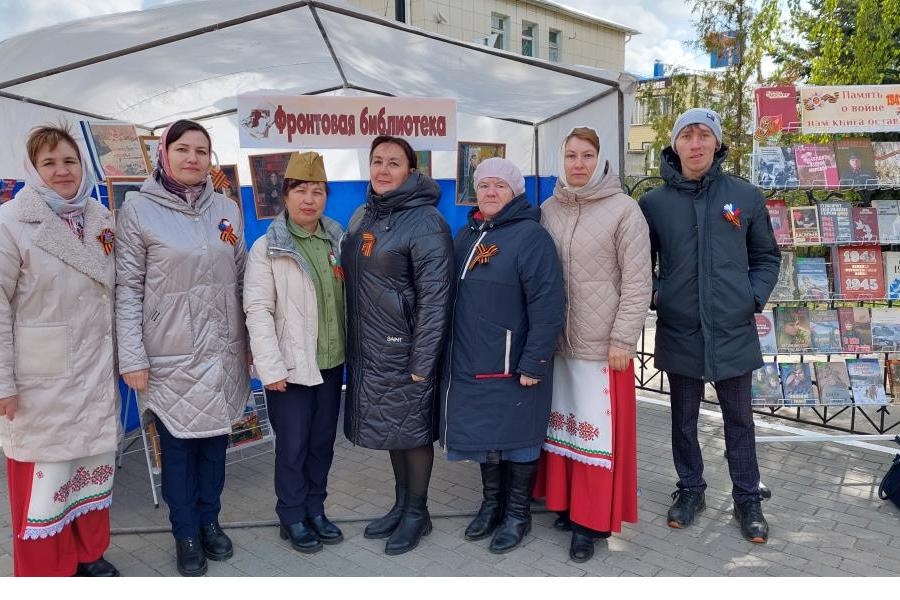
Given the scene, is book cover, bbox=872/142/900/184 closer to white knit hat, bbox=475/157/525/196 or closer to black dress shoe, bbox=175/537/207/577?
white knit hat, bbox=475/157/525/196

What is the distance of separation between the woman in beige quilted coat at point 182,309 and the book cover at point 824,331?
3.53 metres

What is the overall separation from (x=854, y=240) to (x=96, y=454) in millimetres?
4390

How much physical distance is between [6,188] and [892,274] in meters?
5.58

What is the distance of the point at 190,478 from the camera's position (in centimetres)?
295

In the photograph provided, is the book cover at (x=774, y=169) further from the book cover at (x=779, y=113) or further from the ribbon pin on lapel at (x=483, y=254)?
the ribbon pin on lapel at (x=483, y=254)

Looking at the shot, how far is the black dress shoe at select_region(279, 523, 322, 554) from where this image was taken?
10.3 ft

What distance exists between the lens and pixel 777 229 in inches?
165

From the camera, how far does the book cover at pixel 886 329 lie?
4.29 m

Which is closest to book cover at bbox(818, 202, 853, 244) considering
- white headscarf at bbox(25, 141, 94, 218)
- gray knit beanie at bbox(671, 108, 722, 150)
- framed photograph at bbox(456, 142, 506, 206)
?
gray knit beanie at bbox(671, 108, 722, 150)

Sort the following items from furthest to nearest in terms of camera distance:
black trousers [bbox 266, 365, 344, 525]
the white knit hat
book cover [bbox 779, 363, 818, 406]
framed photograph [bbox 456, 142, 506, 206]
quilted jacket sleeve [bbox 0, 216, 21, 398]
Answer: framed photograph [bbox 456, 142, 506, 206] → book cover [bbox 779, 363, 818, 406] → black trousers [bbox 266, 365, 344, 525] → the white knit hat → quilted jacket sleeve [bbox 0, 216, 21, 398]

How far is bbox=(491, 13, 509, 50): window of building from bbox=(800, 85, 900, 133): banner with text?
47.6 feet

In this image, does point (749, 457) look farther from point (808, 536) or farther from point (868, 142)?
point (868, 142)

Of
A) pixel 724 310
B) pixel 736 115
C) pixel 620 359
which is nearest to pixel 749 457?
pixel 724 310

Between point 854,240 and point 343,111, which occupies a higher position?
point 343,111
